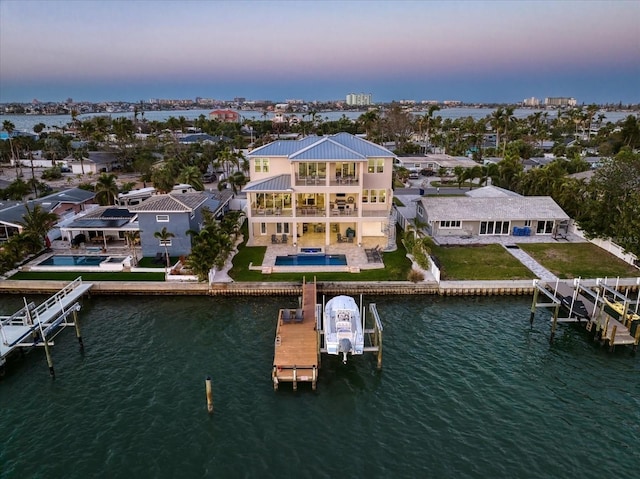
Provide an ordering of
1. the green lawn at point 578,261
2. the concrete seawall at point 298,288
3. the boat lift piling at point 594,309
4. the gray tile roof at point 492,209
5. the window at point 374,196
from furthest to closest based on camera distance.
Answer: the window at point 374,196 < the gray tile roof at point 492,209 < the green lawn at point 578,261 < the concrete seawall at point 298,288 < the boat lift piling at point 594,309

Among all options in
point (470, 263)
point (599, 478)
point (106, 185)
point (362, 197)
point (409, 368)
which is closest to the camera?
point (599, 478)

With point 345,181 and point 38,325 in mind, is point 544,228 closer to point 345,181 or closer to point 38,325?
point 345,181

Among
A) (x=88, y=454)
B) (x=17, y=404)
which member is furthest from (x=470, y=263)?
(x=17, y=404)

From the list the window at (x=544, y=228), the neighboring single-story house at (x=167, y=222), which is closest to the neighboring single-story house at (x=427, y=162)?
the window at (x=544, y=228)

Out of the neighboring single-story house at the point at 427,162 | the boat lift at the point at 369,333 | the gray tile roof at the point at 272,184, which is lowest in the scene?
the boat lift at the point at 369,333

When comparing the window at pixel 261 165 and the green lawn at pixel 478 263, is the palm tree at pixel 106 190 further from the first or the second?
the green lawn at pixel 478 263

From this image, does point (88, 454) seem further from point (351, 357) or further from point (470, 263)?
point (470, 263)

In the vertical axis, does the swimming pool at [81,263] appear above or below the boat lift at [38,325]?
above
